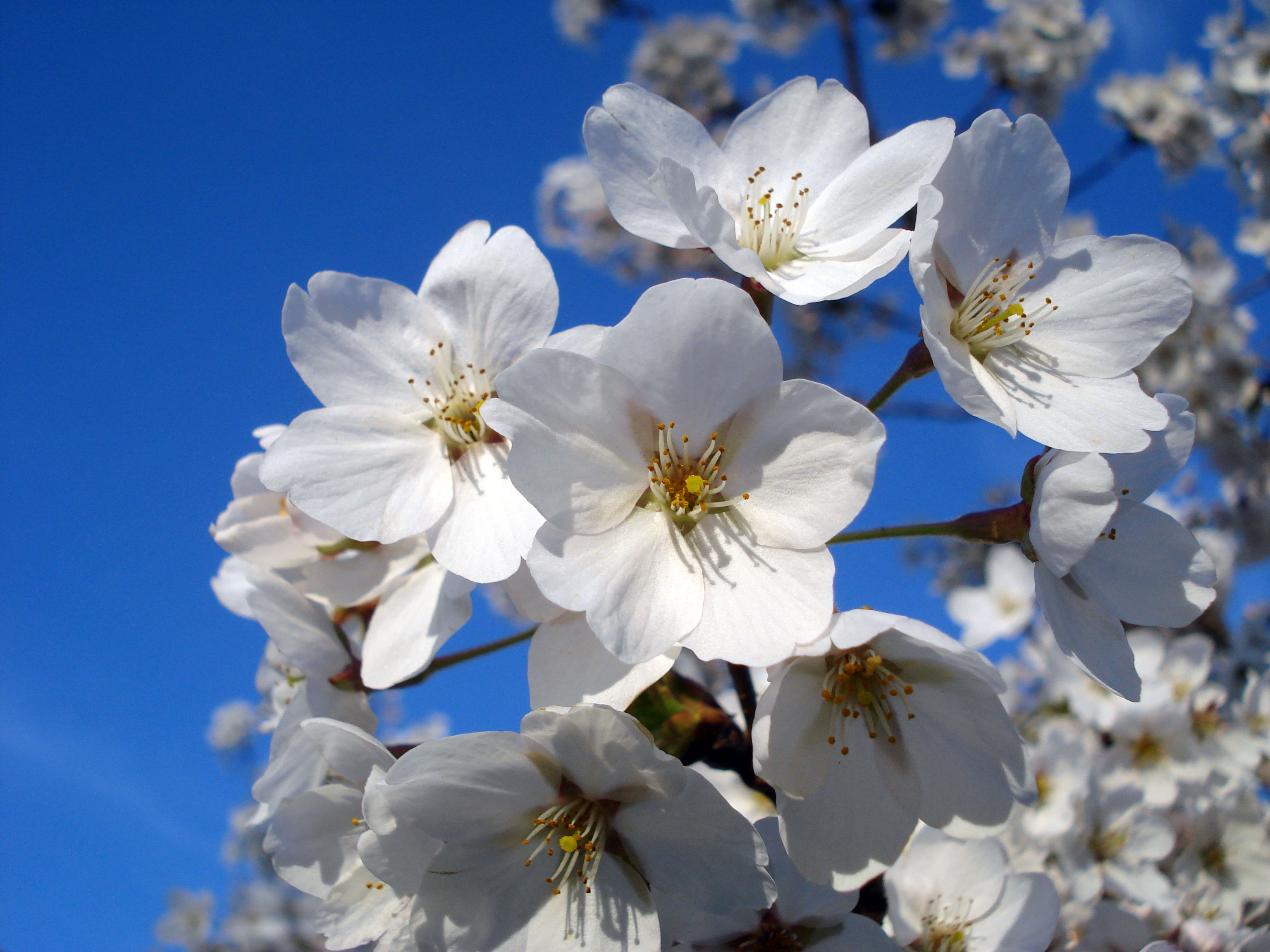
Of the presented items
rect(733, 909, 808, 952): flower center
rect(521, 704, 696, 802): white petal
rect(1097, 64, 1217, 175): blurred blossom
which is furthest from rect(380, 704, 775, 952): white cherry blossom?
rect(1097, 64, 1217, 175): blurred blossom

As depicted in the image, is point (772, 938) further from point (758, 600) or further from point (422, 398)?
point (422, 398)

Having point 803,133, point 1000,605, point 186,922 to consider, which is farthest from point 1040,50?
point 186,922

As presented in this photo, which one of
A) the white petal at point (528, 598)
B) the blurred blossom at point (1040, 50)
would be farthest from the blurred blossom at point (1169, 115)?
the white petal at point (528, 598)

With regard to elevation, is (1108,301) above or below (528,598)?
above

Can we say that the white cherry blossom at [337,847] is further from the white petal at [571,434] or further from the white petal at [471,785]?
the white petal at [571,434]

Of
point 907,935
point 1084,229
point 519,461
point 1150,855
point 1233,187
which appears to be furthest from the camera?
point 1084,229

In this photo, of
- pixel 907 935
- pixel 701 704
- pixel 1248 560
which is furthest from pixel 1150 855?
pixel 1248 560

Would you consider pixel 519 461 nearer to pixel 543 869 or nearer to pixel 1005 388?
pixel 543 869
